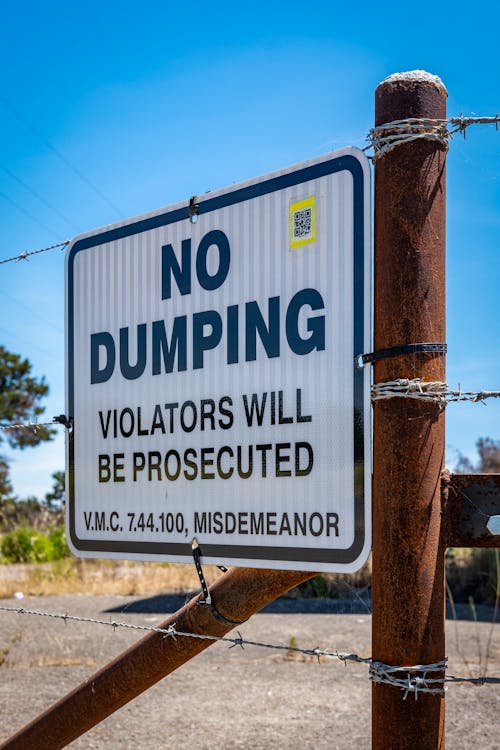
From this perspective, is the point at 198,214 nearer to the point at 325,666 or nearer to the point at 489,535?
the point at 489,535

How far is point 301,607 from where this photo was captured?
35.9 feet

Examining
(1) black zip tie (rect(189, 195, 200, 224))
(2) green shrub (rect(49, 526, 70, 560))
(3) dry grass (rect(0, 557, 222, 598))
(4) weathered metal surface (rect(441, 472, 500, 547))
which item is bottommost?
(3) dry grass (rect(0, 557, 222, 598))

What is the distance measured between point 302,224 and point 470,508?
85cm

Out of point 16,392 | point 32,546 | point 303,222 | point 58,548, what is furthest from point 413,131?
point 16,392

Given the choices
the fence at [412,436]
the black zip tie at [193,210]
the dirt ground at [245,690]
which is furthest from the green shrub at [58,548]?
the fence at [412,436]

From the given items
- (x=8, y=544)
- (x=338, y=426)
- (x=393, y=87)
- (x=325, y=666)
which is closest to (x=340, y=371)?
(x=338, y=426)

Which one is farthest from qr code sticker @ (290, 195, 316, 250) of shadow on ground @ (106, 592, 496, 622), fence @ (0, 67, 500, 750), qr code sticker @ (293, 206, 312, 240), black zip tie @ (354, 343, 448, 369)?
shadow on ground @ (106, 592, 496, 622)

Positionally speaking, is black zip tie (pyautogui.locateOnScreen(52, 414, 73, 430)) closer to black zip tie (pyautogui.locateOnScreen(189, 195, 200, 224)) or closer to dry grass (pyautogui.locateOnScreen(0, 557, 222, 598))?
black zip tie (pyautogui.locateOnScreen(189, 195, 200, 224))

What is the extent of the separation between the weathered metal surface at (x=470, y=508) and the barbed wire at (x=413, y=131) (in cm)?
79

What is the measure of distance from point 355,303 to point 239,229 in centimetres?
52

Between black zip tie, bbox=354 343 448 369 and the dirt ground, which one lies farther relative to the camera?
the dirt ground

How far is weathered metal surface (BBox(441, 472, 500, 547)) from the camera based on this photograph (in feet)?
6.59

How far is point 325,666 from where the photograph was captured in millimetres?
7426

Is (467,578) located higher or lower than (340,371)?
lower
